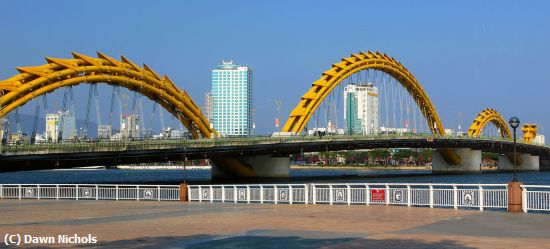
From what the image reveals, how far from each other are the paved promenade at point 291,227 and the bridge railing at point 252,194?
5647 mm

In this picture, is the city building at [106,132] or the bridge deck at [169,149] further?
the city building at [106,132]

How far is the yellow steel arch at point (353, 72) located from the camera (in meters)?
129

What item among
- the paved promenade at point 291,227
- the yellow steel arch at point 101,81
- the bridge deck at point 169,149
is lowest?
the paved promenade at point 291,227

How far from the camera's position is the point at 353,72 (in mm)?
135750

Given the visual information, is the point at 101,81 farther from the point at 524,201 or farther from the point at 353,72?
the point at 524,201

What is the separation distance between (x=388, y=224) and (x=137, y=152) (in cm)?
6871

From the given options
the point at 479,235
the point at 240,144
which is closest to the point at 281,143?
the point at 240,144

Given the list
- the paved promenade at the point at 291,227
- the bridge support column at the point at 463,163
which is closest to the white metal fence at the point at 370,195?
the paved promenade at the point at 291,227

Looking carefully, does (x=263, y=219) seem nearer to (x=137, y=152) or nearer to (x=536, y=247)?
(x=536, y=247)

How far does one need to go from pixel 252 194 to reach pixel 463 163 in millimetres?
131060

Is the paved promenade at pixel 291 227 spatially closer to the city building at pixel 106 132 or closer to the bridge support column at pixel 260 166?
the city building at pixel 106 132

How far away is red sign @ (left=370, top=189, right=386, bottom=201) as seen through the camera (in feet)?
119

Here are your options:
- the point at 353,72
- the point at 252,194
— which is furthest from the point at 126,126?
the point at 252,194

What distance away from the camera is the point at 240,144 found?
104 m
